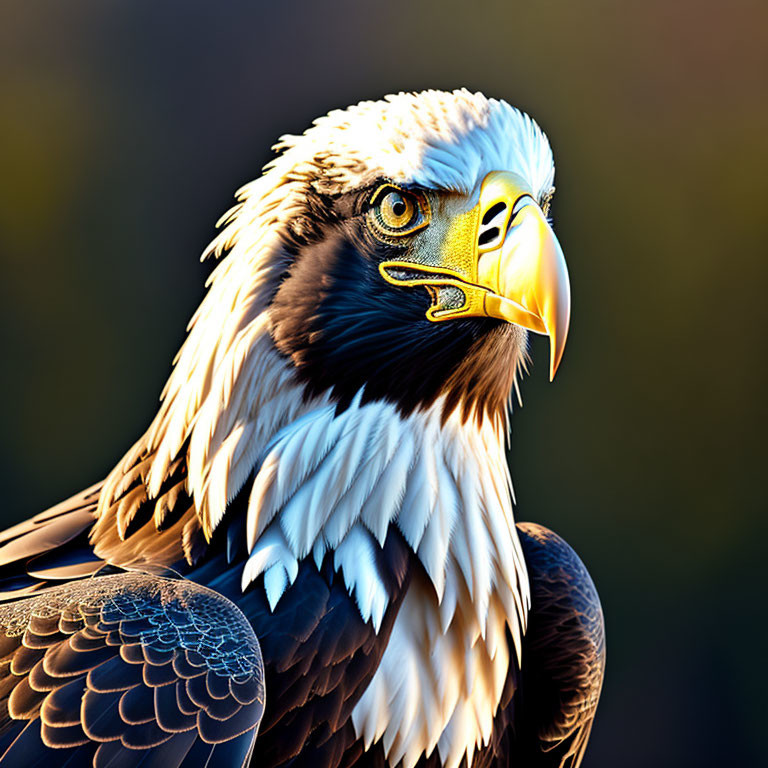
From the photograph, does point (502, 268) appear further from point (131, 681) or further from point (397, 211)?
point (131, 681)

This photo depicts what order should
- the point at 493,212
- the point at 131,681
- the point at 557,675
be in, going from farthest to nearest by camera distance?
1. the point at 557,675
2. the point at 493,212
3. the point at 131,681

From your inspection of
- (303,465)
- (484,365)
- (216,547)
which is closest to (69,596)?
(216,547)

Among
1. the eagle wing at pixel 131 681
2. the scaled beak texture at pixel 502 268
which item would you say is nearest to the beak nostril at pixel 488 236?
the scaled beak texture at pixel 502 268

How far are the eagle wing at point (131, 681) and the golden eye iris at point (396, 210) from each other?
392 millimetres

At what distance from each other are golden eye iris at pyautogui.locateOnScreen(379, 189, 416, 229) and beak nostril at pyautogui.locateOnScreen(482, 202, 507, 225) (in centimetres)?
7

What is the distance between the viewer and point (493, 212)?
874 millimetres

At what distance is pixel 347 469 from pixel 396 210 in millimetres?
261

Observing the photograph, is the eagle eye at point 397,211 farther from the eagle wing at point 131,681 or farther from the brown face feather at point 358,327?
the eagle wing at point 131,681

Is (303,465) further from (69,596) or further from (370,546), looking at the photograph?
(69,596)

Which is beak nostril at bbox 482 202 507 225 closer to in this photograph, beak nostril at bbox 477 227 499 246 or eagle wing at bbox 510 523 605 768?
beak nostril at bbox 477 227 499 246

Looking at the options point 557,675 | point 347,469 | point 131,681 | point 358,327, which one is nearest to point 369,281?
point 358,327

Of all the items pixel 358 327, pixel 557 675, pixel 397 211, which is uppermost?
pixel 397 211

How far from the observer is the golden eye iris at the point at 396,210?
35.3 inches

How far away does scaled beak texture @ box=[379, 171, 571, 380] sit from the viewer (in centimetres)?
83
